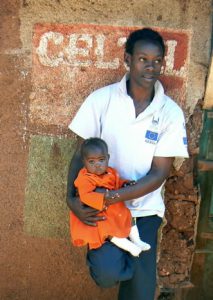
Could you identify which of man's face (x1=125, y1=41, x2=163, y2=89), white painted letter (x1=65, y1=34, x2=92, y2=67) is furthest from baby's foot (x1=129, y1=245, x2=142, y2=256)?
white painted letter (x1=65, y1=34, x2=92, y2=67)

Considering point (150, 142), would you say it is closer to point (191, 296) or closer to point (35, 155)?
point (35, 155)

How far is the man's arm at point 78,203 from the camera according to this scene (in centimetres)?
301

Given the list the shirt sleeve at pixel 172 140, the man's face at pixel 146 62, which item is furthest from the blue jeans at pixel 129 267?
the man's face at pixel 146 62

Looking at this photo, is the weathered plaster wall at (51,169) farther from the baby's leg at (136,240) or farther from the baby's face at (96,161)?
the baby's face at (96,161)

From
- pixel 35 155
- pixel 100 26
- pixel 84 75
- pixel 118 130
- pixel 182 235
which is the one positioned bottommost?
pixel 182 235

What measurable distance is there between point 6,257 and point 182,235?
44.8 inches

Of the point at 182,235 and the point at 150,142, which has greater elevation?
the point at 150,142

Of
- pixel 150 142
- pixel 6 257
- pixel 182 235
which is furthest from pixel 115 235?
pixel 6 257

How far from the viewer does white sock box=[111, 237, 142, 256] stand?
9.95 feet

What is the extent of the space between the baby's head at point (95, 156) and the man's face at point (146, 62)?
444mm

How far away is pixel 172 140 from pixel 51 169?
2.93ft

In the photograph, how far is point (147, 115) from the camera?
320cm

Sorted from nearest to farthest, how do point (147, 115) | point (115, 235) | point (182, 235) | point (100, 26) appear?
point (115, 235)
point (147, 115)
point (100, 26)
point (182, 235)

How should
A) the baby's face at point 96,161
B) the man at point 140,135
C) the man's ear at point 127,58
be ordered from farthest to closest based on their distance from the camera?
the man's ear at point 127,58 → the man at point 140,135 → the baby's face at point 96,161
